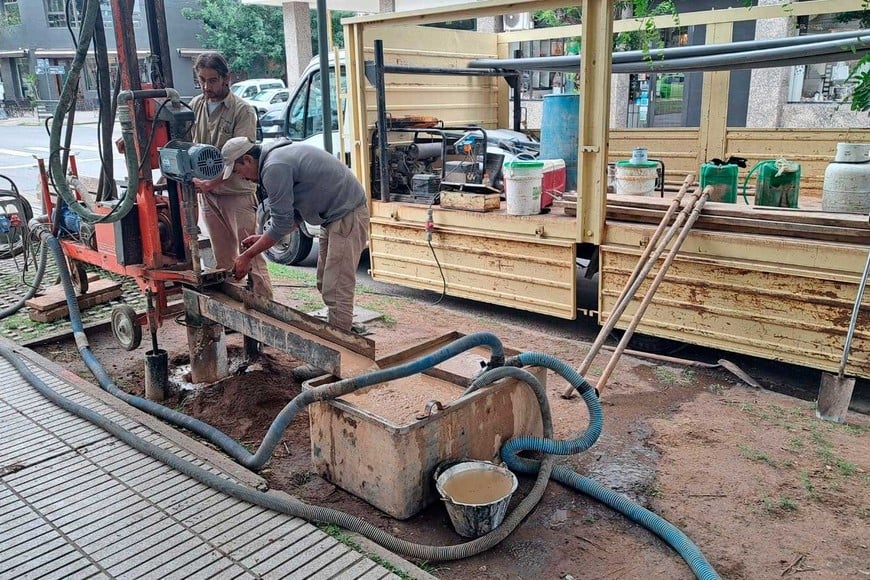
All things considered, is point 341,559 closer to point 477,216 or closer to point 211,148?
point 211,148

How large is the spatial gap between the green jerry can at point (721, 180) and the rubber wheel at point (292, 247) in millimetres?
4434

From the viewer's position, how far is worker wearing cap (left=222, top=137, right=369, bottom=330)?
421 cm

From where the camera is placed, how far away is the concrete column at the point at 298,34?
18891 mm

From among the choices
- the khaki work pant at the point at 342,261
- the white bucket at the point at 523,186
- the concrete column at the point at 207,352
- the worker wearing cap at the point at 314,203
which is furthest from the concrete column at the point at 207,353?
the white bucket at the point at 523,186

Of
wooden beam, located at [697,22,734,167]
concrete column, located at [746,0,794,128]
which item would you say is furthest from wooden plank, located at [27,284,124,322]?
concrete column, located at [746,0,794,128]

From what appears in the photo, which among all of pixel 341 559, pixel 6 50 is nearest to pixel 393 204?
pixel 341 559

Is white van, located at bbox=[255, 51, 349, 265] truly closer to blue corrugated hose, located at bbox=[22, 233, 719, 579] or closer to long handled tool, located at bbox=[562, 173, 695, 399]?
long handled tool, located at bbox=[562, 173, 695, 399]

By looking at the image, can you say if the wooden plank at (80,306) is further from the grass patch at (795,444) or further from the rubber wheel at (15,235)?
the grass patch at (795,444)

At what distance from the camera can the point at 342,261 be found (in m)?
4.70

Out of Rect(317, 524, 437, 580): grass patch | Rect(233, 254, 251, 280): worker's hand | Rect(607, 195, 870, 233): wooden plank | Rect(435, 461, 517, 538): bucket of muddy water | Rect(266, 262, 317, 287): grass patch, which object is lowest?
Rect(266, 262, 317, 287): grass patch

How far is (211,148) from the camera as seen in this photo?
155 inches

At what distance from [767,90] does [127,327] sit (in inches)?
483

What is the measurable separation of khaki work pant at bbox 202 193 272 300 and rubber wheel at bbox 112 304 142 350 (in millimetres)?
737

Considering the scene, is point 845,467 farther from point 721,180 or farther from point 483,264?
point 483,264
